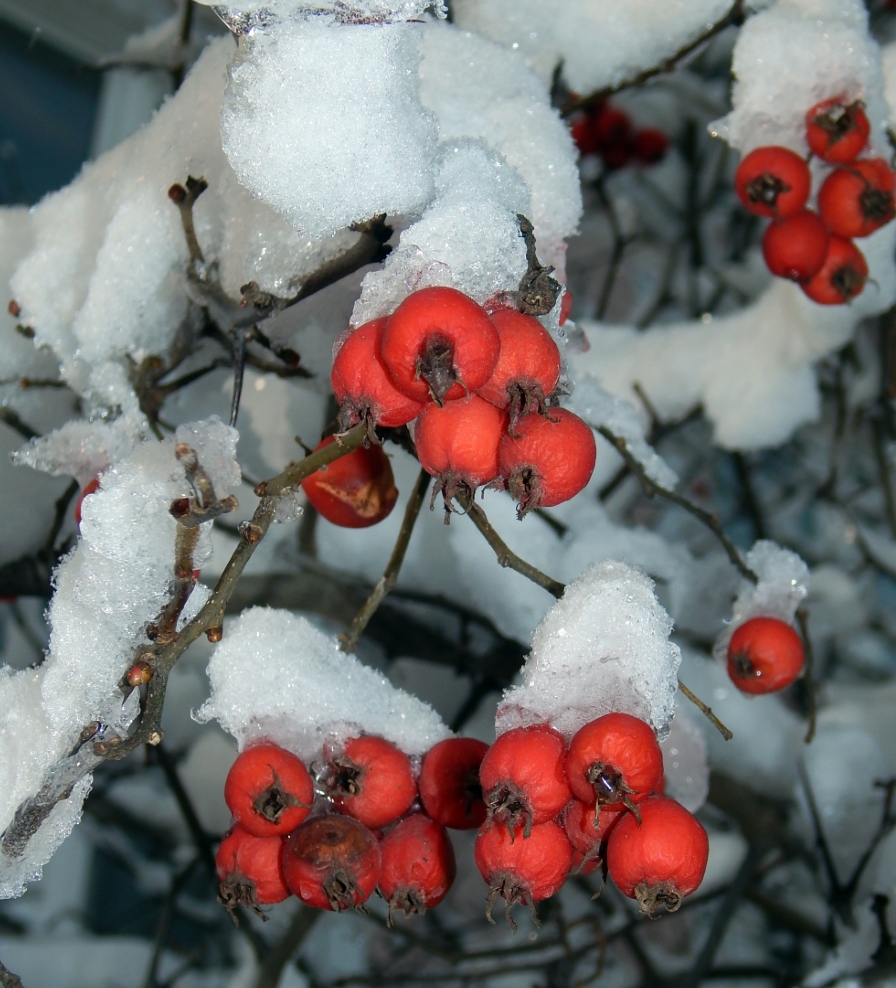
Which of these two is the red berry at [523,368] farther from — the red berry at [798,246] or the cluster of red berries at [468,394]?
the red berry at [798,246]

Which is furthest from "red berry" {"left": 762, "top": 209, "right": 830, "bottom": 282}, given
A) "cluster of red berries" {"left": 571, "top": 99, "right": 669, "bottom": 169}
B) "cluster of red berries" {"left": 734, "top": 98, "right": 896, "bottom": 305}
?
"cluster of red berries" {"left": 571, "top": 99, "right": 669, "bottom": 169}

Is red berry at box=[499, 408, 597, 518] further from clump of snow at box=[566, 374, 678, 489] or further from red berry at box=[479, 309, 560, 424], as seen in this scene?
clump of snow at box=[566, 374, 678, 489]

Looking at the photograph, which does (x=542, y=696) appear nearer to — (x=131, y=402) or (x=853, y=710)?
(x=131, y=402)

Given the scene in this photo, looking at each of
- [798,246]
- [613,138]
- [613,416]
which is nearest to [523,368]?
[613,416]

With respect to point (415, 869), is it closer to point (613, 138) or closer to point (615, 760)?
point (615, 760)

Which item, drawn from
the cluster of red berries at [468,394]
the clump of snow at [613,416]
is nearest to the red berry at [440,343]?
the cluster of red berries at [468,394]

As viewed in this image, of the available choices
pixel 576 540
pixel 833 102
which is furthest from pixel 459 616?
pixel 833 102
